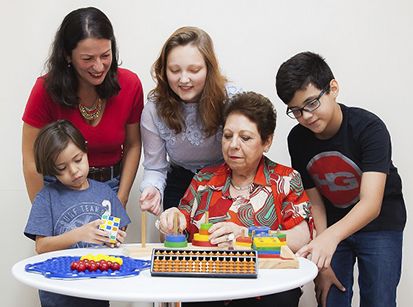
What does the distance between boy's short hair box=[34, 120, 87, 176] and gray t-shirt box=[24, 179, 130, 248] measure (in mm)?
66

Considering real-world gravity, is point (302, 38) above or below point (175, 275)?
above

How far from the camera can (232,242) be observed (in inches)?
58.9

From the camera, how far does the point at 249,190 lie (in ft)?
5.65

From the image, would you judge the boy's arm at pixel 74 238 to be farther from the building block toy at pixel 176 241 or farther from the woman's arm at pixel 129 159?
the woman's arm at pixel 129 159

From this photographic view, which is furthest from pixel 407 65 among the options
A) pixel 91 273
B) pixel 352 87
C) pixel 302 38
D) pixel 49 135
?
pixel 91 273

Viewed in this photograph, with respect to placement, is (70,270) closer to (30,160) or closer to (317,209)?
(30,160)

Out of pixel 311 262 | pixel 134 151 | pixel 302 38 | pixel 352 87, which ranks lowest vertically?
pixel 311 262

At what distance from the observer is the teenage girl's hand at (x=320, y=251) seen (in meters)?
1.55

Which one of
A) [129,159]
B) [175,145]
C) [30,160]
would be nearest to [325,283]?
[175,145]

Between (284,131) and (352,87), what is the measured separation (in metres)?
0.32

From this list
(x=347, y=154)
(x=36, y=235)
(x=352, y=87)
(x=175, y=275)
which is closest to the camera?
(x=175, y=275)

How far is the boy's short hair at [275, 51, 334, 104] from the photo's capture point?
5.64 ft

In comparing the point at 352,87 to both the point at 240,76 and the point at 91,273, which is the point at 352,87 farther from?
the point at 91,273

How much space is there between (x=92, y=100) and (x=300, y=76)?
677mm
